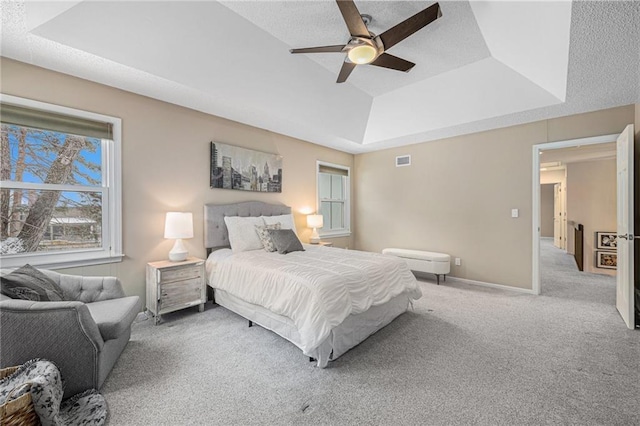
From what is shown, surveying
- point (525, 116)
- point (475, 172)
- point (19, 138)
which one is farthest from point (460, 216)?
point (19, 138)

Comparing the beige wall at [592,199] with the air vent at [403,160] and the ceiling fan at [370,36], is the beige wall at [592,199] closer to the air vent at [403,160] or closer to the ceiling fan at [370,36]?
the air vent at [403,160]

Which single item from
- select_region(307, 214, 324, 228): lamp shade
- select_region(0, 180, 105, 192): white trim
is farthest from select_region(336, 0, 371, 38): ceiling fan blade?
select_region(307, 214, 324, 228): lamp shade

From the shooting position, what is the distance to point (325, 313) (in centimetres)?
209

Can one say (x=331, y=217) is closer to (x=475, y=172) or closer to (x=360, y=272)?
(x=475, y=172)

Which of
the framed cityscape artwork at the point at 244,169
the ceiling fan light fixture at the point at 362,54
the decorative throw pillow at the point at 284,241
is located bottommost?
the decorative throw pillow at the point at 284,241

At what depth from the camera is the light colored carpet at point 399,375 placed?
5.45ft

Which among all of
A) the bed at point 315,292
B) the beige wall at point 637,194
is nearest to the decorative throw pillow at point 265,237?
the bed at point 315,292

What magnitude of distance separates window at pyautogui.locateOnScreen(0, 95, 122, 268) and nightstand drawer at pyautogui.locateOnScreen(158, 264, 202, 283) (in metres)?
0.57

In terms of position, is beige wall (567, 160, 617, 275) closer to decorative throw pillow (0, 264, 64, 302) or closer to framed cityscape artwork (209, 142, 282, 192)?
framed cityscape artwork (209, 142, 282, 192)

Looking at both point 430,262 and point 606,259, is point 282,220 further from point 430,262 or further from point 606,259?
point 606,259

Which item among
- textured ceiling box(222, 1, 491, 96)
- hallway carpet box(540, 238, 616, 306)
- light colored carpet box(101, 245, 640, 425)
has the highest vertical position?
textured ceiling box(222, 1, 491, 96)

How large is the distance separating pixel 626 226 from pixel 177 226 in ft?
16.4

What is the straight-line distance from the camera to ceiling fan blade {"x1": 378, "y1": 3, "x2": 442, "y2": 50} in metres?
2.02

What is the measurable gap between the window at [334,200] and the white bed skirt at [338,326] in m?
2.76
